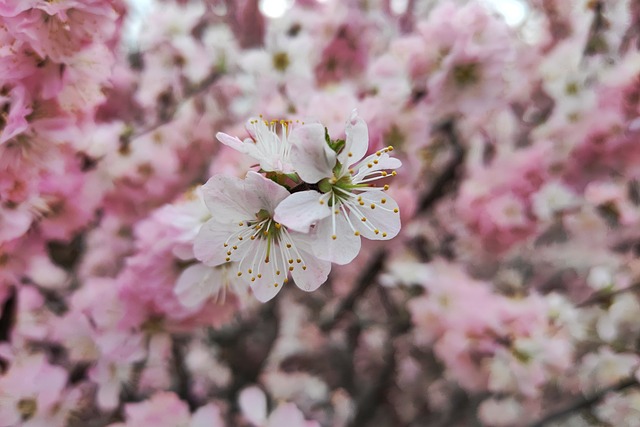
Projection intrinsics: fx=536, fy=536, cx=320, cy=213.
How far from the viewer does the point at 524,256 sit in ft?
6.23

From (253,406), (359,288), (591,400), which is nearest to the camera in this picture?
(253,406)

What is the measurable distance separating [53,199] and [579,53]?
126cm

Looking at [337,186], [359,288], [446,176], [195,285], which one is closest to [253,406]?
[195,285]

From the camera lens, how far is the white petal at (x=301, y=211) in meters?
0.42

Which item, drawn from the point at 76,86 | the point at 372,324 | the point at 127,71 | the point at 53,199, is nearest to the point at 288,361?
the point at 372,324

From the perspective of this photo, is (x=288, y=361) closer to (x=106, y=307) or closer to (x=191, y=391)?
(x=191, y=391)

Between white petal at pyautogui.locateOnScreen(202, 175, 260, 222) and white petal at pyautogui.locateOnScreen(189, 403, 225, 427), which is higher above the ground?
white petal at pyautogui.locateOnScreen(202, 175, 260, 222)

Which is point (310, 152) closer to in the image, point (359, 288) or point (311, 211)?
point (311, 211)

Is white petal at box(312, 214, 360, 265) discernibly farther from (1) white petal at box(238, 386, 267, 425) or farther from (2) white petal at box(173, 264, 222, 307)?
(1) white petal at box(238, 386, 267, 425)

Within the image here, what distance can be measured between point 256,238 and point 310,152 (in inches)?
4.4

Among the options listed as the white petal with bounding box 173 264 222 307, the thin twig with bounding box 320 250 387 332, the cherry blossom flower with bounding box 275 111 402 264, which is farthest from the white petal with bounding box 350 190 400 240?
the thin twig with bounding box 320 250 387 332

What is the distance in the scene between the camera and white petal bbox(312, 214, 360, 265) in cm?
45

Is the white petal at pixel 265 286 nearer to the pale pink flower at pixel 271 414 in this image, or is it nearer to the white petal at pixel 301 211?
the white petal at pixel 301 211

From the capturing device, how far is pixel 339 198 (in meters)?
0.48
